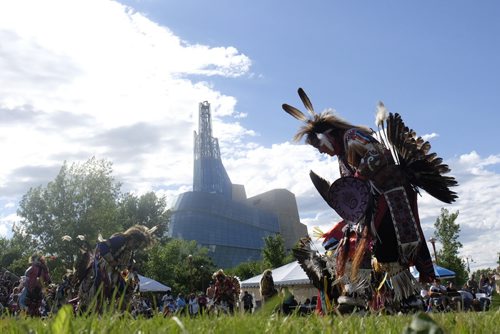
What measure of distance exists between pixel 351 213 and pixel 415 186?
3.31 ft

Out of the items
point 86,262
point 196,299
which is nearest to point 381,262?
point 86,262

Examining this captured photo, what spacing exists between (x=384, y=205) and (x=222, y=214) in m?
108

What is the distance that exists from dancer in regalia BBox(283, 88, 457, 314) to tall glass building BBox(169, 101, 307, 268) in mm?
81647

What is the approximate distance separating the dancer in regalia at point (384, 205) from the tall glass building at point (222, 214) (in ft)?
268

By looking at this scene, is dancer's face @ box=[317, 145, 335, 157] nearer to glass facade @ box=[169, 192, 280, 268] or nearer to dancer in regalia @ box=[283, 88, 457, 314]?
dancer in regalia @ box=[283, 88, 457, 314]

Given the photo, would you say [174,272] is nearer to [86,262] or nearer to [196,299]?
[196,299]

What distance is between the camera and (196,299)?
21.3m

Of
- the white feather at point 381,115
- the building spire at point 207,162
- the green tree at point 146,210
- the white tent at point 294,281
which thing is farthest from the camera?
the building spire at point 207,162

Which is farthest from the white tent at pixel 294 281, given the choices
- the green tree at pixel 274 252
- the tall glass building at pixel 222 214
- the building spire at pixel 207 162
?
the building spire at pixel 207 162

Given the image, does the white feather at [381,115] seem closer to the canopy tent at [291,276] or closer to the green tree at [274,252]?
the canopy tent at [291,276]

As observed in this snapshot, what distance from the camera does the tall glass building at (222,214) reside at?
351 ft

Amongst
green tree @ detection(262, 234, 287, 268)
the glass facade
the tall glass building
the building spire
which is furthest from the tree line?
the building spire

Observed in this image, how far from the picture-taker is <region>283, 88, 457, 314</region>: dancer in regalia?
19.3 ft

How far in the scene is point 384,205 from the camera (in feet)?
20.0
